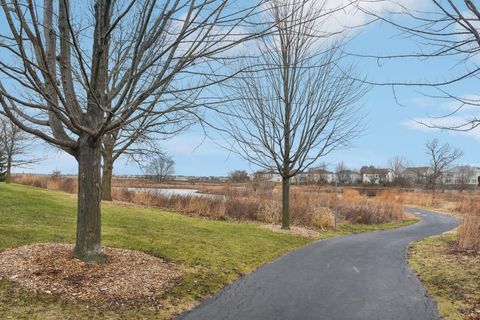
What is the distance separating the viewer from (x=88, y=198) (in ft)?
21.2

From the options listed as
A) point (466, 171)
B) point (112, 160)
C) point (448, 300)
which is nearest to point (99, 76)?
point (448, 300)

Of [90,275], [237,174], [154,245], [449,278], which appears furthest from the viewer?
[237,174]

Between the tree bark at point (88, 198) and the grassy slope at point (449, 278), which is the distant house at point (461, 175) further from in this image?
the tree bark at point (88, 198)

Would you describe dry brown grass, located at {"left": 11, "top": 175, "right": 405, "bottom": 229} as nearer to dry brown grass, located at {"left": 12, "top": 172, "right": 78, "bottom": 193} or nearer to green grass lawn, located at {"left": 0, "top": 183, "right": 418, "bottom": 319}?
green grass lawn, located at {"left": 0, "top": 183, "right": 418, "bottom": 319}

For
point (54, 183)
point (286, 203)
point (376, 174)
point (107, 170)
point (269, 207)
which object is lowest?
point (269, 207)

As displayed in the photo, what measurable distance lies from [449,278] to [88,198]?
664cm

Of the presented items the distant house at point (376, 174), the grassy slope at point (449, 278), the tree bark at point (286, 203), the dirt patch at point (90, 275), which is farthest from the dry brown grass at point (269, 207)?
the distant house at point (376, 174)

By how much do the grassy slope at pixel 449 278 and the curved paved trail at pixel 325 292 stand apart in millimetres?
214

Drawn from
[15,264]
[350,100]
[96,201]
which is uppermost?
[350,100]

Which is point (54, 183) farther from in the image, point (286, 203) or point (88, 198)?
point (88, 198)

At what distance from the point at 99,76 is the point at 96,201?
1.86 m

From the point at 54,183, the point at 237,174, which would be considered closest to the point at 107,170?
the point at 54,183

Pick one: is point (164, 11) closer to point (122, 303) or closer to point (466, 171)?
point (122, 303)

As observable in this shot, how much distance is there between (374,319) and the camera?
5.64 metres
